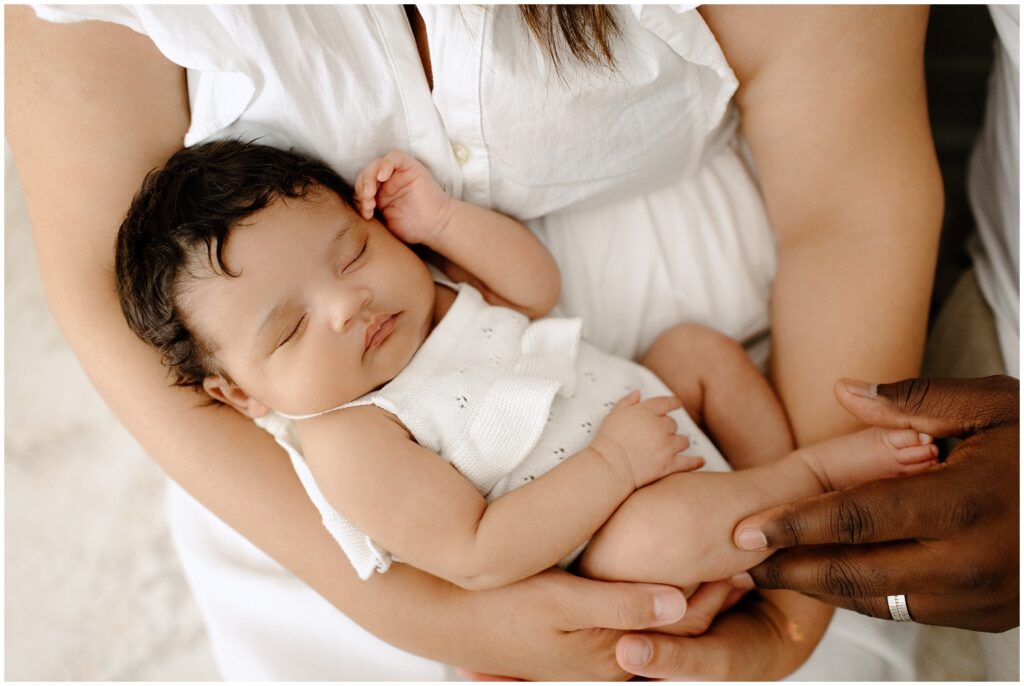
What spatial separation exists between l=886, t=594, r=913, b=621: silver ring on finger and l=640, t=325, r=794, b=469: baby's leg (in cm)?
23

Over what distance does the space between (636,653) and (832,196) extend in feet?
1.81

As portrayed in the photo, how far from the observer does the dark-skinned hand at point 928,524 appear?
2.27ft

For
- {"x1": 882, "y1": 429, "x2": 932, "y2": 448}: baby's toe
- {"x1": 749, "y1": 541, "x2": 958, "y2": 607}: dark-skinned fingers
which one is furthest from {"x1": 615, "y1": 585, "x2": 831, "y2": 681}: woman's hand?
{"x1": 882, "y1": 429, "x2": 932, "y2": 448}: baby's toe

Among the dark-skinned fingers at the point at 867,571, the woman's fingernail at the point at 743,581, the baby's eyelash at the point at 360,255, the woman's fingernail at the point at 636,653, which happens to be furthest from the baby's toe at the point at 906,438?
the baby's eyelash at the point at 360,255

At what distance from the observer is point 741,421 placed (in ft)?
3.15

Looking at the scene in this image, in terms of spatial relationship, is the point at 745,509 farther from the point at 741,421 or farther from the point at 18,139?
the point at 18,139

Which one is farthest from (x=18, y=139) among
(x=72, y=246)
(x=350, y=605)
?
(x=350, y=605)

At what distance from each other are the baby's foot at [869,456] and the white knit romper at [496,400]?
13cm

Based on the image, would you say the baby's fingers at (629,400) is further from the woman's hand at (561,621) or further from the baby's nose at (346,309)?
the baby's nose at (346,309)

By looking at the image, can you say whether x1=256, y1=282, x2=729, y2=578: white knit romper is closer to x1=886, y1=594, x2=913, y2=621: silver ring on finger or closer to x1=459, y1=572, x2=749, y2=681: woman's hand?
x1=459, y1=572, x2=749, y2=681: woman's hand

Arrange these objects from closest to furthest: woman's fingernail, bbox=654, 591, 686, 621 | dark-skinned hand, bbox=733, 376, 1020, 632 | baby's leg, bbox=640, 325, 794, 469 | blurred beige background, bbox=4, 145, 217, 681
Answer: dark-skinned hand, bbox=733, 376, 1020, 632
woman's fingernail, bbox=654, 591, 686, 621
baby's leg, bbox=640, 325, 794, 469
blurred beige background, bbox=4, 145, 217, 681

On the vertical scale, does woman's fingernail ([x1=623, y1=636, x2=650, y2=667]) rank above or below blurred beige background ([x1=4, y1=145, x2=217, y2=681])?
above

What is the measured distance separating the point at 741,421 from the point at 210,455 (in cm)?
62

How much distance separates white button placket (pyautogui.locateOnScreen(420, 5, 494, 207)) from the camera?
2.50ft
